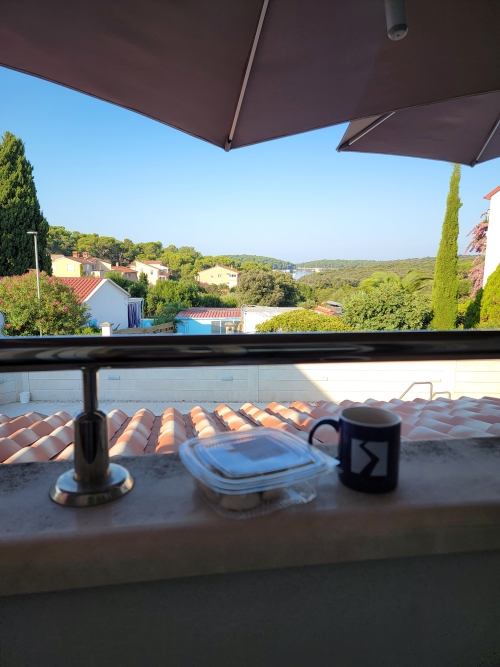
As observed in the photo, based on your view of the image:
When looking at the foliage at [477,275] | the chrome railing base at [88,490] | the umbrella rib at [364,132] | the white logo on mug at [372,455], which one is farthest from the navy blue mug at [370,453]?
the foliage at [477,275]

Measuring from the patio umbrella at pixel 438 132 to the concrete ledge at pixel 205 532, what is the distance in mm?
2583

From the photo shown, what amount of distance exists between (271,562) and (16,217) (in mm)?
22995

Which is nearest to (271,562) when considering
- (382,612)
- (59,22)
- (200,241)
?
(382,612)

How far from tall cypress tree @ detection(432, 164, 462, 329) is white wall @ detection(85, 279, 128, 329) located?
14503 mm

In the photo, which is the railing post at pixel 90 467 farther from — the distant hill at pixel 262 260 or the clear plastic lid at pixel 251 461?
the distant hill at pixel 262 260

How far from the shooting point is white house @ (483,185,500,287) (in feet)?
46.0

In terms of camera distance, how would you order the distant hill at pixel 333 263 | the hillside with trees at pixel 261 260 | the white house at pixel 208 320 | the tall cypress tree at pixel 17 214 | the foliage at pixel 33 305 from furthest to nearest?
1. the hillside with trees at pixel 261 260
2. the distant hill at pixel 333 263
3. the white house at pixel 208 320
4. the tall cypress tree at pixel 17 214
5. the foliage at pixel 33 305

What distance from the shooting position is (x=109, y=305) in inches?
842

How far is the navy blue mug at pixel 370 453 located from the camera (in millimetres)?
583

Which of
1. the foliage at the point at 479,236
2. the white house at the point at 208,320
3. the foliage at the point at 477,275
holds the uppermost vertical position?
the foliage at the point at 479,236

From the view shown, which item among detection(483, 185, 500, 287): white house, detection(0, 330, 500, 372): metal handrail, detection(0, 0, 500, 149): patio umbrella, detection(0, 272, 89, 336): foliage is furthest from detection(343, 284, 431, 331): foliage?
detection(0, 330, 500, 372): metal handrail

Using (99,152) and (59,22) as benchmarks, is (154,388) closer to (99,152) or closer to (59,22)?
(59,22)

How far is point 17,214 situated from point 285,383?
17.6 m

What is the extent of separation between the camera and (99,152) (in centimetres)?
4216
